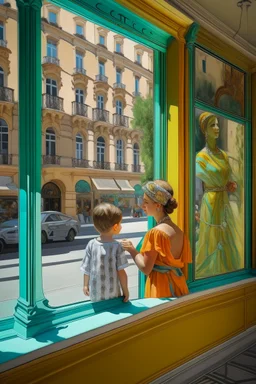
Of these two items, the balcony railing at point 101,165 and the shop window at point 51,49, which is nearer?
the shop window at point 51,49

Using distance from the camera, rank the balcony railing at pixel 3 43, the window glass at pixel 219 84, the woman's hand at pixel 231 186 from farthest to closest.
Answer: the woman's hand at pixel 231 186, the window glass at pixel 219 84, the balcony railing at pixel 3 43

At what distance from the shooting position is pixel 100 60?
2.27 meters

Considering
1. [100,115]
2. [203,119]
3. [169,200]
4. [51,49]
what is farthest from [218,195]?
[51,49]

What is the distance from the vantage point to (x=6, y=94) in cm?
181

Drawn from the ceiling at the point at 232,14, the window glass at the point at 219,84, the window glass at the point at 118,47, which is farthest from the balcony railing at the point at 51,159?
the ceiling at the point at 232,14

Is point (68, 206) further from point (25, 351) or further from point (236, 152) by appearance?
point (236, 152)

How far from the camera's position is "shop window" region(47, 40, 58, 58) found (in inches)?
78.5

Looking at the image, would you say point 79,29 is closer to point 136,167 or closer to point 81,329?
point 136,167

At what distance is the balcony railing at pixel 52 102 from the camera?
6.51 ft

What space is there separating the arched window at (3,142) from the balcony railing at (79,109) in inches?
17.5

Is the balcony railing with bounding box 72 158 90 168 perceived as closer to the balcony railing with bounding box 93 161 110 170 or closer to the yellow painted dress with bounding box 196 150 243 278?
the balcony railing with bounding box 93 161 110 170

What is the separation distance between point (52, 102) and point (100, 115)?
34 centimetres

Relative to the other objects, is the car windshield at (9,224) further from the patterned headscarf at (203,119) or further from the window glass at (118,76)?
the patterned headscarf at (203,119)

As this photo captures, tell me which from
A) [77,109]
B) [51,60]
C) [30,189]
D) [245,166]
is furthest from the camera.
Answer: [245,166]
